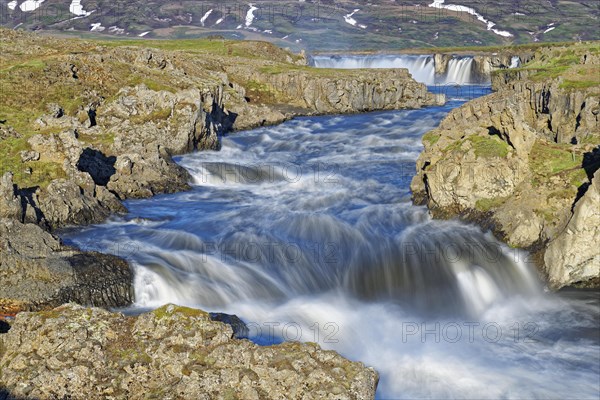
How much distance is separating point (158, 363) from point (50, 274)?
12.5 metres

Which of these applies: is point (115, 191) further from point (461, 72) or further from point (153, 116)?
point (461, 72)

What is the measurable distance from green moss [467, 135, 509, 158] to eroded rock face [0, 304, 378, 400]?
73.4ft

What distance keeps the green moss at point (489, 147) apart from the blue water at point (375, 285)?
182 inches

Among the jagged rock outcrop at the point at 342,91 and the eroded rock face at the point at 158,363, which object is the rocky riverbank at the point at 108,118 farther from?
the eroded rock face at the point at 158,363

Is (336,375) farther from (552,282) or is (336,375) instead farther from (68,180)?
(68,180)

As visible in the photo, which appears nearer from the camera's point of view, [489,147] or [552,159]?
[552,159]

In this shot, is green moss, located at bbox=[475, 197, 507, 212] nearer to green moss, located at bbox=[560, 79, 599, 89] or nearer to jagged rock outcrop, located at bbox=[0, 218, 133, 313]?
jagged rock outcrop, located at bbox=[0, 218, 133, 313]

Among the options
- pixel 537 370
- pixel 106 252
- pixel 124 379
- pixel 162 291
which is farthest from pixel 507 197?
pixel 124 379

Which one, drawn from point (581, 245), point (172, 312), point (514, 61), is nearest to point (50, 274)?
point (172, 312)

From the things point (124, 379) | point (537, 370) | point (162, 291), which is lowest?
point (537, 370)

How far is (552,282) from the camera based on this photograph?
28000 mm

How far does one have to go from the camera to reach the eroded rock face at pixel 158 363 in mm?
12352

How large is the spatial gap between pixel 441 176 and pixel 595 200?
940 centimetres

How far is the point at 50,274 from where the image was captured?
76.9ft
